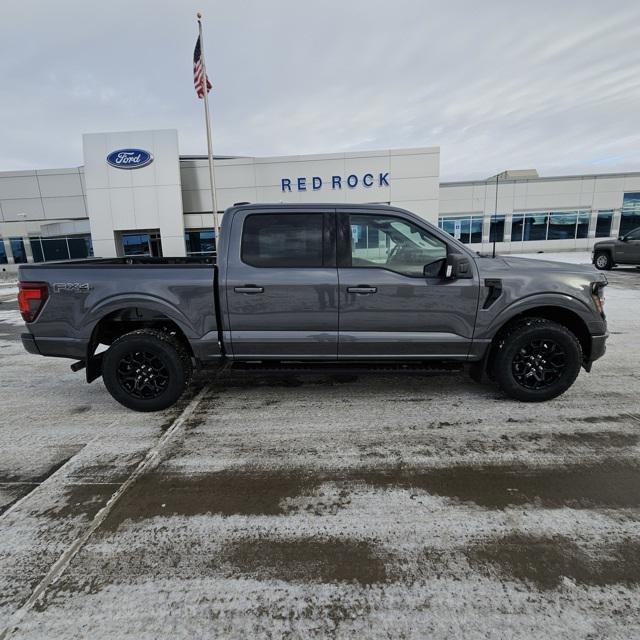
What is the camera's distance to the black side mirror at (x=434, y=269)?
3.82 metres

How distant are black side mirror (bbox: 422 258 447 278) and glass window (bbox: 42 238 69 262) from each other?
31374 millimetres

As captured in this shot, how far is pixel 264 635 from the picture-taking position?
181 cm

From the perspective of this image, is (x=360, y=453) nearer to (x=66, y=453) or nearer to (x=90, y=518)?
(x=90, y=518)

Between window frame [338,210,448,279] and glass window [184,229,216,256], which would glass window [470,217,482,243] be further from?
window frame [338,210,448,279]

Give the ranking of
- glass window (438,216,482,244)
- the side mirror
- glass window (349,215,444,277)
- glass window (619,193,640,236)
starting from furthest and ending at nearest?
glass window (438,216,482,244) → glass window (619,193,640,236) → glass window (349,215,444,277) → the side mirror

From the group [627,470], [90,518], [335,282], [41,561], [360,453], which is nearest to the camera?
[41,561]

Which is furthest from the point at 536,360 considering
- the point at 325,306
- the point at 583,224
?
the point at 583,224

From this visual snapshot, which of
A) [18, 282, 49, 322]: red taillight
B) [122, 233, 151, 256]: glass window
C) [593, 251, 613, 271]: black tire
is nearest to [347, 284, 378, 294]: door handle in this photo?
[18, 282, 49, 322]: red taillight

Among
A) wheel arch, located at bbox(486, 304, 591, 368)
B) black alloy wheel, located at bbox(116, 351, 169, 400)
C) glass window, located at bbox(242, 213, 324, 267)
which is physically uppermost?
glass window, located at bbox(242, 213, 324, 267)

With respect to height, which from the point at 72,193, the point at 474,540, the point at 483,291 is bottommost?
the point at 474,540

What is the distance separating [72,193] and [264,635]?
102 ft

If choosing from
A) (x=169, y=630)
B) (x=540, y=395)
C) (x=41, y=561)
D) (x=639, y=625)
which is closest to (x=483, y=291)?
(x=540, y=395)

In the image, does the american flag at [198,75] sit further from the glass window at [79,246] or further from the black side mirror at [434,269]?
the black side mirror at [434,269]

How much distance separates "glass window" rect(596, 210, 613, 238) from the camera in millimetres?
31328
